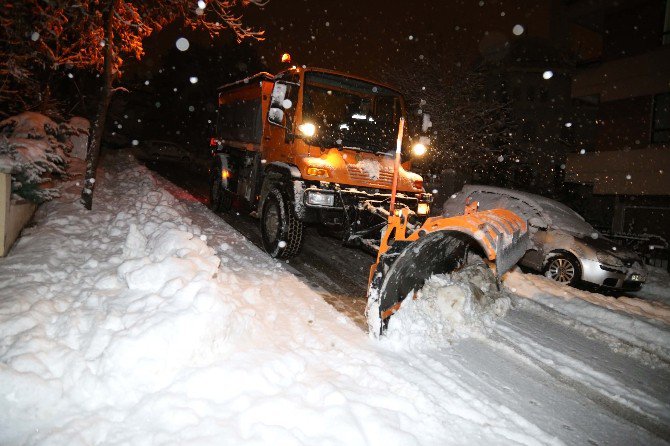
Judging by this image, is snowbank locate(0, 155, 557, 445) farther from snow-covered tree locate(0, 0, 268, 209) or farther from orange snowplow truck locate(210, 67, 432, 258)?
snow-covered tree locate(0, 0, 268, 209)

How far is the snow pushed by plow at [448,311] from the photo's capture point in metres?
4.01

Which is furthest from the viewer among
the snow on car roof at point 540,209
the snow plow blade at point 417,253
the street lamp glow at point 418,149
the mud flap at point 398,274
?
the snow on car roof at point 540,209

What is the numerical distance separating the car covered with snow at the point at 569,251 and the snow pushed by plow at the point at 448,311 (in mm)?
3183

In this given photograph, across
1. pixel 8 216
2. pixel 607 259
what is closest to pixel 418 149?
pixel 607 259

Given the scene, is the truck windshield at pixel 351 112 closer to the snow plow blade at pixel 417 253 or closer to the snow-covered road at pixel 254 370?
the snow plow blade at pixel 417 253

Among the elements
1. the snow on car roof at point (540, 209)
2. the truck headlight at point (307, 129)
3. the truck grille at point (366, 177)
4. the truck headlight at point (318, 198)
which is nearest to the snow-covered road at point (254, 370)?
the truck headlight at point (318, 198)

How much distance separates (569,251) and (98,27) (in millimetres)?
10047

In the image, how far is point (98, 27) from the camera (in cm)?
738

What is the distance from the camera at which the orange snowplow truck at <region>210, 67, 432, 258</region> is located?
18.9ft

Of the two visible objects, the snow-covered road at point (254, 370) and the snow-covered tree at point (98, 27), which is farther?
the snow-covered tree at point (98, 27)

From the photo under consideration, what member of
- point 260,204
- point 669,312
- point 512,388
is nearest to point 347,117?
point 260,204

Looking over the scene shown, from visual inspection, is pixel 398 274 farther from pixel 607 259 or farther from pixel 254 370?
pixel 607 259

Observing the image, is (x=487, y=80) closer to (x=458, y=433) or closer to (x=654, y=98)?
(x=654, y=98)

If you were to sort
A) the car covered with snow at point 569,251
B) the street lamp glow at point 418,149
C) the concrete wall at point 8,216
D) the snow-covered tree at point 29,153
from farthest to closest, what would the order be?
the car covered with snow at point 569,251
the street lamp glow at point 418,149
the snow-covered tree at point 29,153
the concrete wall at point 8,216
